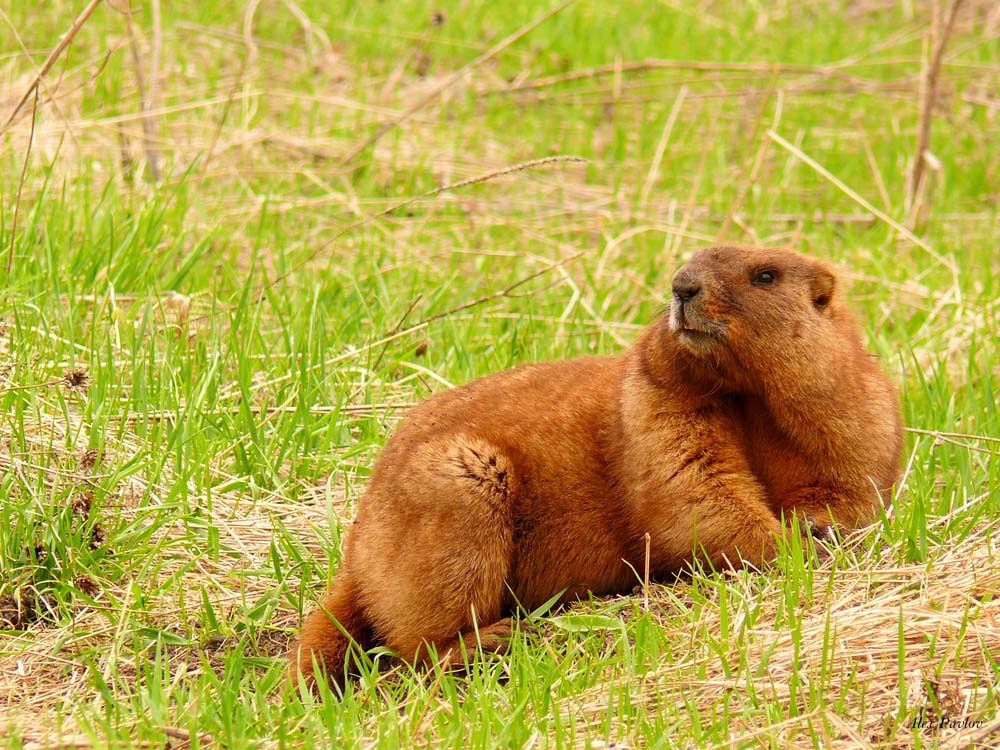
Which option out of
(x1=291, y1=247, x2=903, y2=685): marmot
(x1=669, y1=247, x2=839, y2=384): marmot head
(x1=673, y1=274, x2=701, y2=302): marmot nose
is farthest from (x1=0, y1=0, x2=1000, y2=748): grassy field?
(x1=673, y1=274, x2=701, y2=302): marmot nose

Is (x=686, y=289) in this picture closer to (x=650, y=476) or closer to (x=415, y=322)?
(x=650, y=476)

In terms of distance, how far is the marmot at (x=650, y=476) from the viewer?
4.13 m

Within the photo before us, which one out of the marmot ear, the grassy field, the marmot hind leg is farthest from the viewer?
the marmot ear

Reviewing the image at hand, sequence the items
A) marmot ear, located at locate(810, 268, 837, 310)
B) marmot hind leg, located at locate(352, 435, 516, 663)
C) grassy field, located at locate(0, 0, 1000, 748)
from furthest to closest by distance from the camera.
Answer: marmot ear, located at locate(810, 268, 837, 310) < marmot hind leg, located at locate(352, 435, 516, 663) < grassy field, located at locate(0, 0, 1000, 748)

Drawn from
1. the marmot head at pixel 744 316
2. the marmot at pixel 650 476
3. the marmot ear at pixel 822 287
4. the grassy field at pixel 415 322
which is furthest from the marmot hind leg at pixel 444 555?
the marmot ear at pixel 822 287

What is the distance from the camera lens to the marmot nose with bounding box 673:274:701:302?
4.15m

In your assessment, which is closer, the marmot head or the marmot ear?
the marmot head

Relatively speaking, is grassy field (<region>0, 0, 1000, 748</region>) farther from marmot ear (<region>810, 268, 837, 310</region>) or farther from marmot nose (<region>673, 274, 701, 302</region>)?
marmot nose (<region>673, 274, 701, 302</region>)

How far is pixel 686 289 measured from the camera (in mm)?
4148

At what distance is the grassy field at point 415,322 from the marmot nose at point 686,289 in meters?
0.84

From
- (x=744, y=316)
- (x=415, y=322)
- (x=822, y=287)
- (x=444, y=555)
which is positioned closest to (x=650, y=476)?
(x=744, y=316)

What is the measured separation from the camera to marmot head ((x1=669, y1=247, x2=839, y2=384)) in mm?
4141

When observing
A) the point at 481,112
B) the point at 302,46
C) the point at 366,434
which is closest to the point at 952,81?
the point at 481,112

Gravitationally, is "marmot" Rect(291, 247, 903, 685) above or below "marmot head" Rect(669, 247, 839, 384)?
below
